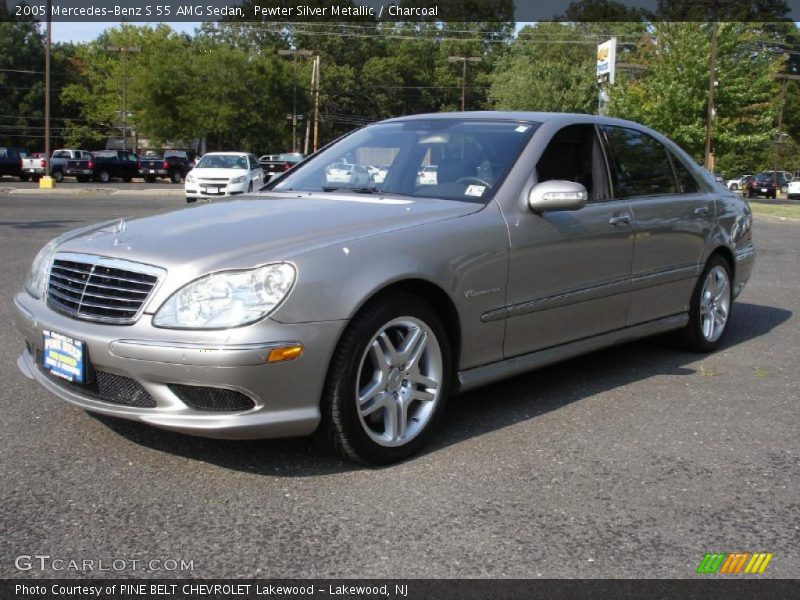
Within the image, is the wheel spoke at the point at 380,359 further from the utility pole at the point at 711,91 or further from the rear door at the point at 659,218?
the utility pole at the point at 711,91

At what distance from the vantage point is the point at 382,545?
2.99 m

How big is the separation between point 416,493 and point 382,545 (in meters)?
0.49

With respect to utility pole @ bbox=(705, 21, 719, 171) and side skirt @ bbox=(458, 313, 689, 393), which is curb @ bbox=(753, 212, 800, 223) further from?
side skirt @ bbox=(458, 313, 689, 393)

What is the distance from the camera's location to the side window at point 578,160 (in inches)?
185

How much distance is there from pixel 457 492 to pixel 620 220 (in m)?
2.19

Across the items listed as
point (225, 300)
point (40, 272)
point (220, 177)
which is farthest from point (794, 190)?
point (225, 300)

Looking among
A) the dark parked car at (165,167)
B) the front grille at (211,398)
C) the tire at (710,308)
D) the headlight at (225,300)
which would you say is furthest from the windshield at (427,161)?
the dark parked car at (165,167)

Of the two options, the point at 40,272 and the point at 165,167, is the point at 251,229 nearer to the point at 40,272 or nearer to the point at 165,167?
the point at 40,272

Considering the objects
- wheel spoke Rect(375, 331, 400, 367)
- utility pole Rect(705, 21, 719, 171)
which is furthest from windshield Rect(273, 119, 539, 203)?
utility pole Rect(705, 21, 719, 171)

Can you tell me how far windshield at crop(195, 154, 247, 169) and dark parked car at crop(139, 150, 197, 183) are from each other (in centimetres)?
2098

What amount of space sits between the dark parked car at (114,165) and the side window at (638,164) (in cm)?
4001

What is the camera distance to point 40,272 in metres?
4.00
